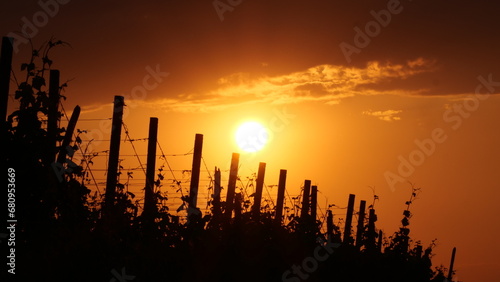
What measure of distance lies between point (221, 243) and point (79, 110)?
10.5ft

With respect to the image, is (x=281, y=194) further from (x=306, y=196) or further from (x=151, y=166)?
(x=151, y=166)

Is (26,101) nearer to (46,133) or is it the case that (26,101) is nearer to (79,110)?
(46,133)

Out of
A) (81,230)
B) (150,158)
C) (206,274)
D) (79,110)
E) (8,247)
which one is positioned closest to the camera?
(8,247)

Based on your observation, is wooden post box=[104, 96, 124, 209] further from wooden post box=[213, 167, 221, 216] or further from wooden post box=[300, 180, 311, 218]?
wooden post box=[300, 180, 311, 218]

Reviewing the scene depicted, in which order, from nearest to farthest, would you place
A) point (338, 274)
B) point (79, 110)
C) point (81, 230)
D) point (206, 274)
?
point (81, 230), point (206, 274), point (79, 110), point (338, 274)

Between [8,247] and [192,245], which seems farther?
[192,245]

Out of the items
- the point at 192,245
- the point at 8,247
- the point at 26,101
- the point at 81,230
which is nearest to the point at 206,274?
the point at 192,245

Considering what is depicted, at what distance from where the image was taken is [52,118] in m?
9.03

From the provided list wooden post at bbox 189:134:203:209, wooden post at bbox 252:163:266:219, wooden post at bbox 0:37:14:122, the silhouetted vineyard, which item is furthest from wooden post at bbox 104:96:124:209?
wooden post at bbox 252:163:266:219

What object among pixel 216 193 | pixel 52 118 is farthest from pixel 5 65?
pixel 216 193

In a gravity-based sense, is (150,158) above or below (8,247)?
above

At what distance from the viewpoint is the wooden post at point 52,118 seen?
8336 millimetres

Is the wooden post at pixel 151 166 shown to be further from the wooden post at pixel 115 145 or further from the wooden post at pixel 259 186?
the wooden post at pixel 259 186

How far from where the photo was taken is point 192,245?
→ 1005 centimetres
